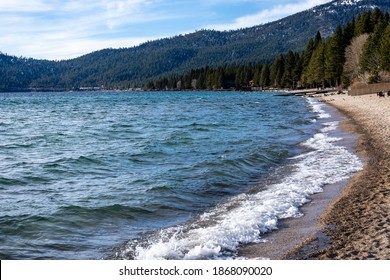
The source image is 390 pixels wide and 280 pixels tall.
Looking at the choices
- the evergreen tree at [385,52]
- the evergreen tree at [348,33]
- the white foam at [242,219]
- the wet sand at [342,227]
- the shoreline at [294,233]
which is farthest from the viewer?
the evergreen tree at [348,33]

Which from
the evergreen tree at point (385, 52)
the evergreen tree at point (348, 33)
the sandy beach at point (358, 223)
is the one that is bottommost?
the sandy beach at point (358, 223)

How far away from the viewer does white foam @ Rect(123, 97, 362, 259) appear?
8.20 m

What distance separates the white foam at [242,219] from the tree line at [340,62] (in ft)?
168

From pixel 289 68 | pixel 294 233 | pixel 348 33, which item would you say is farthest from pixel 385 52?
pixel 289 68

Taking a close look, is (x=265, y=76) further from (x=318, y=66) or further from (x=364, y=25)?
(x=364, y=25)

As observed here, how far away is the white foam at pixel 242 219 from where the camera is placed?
8.20 m

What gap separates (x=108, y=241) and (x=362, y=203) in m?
5.96

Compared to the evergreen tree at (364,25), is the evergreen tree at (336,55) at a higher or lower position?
lower

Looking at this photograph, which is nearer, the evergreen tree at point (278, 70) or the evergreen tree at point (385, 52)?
the evergreen tree at point (385, 52)

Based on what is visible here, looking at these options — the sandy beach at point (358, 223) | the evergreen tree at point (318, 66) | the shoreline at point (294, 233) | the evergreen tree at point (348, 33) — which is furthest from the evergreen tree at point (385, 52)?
the shoreline at point (294, 233)

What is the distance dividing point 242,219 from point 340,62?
82.2m

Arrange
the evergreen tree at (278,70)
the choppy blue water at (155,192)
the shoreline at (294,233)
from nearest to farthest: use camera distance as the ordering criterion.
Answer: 1. the shoreline at (294,233)
2. the choppy blue water at (155,192)
3. the evergreen tree at (278,70)

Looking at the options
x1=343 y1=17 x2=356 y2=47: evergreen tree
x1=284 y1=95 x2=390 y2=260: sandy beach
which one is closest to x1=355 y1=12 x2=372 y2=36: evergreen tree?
x1=343 y1=17 x2=356 y2=47: evergreen tree

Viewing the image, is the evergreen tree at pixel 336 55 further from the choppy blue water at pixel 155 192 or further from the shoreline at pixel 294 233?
the shoreline at pixel 294 233
